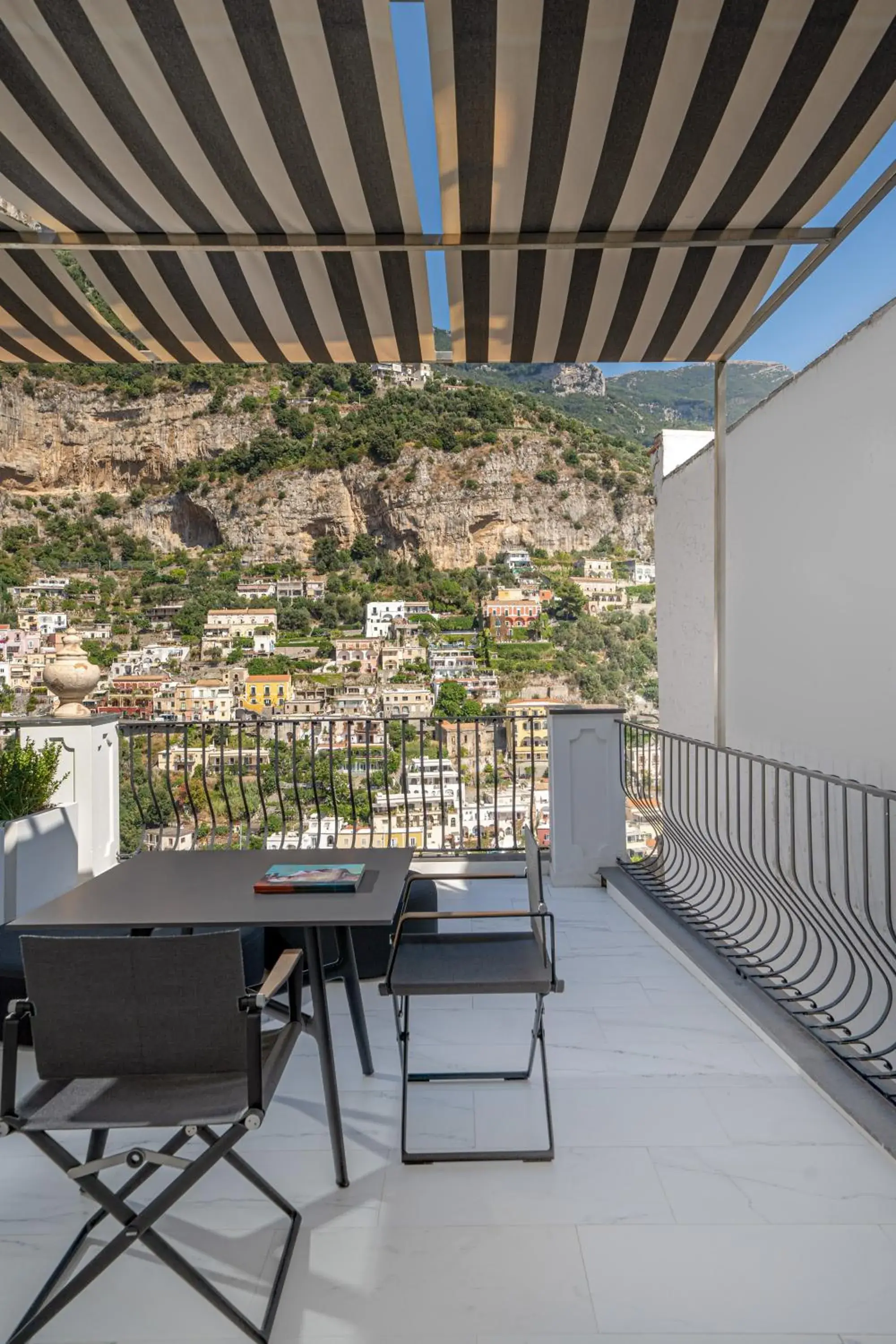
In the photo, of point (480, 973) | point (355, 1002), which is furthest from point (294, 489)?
point (480, 973)

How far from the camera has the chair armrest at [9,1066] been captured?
4.91 ft

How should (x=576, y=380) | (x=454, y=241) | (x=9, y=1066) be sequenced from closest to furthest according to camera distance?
(x=9, y=1066) → (x=454, y=241) → (x=576, y=380)

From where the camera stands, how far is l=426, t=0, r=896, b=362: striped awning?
1.99 meters

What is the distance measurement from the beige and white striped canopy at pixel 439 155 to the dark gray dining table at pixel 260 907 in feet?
7.33

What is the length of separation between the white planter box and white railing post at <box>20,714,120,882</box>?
0.33 metres

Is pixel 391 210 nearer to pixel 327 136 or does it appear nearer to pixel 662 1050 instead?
pixel 327 136

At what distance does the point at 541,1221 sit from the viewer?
190cm

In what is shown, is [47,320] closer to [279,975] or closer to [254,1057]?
[279,975]

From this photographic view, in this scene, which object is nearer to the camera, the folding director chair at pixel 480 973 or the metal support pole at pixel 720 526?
the folding director chair at pixel 480 973

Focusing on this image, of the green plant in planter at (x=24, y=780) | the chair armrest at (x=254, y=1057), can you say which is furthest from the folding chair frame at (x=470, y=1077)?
the green plant in planter at (x=24, y=780)

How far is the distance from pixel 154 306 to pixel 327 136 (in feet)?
4.42

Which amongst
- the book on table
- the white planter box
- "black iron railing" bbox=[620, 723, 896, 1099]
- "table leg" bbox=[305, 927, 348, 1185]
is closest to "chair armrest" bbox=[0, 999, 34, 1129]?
"table leg" bbox=[305, 927, 348, 1185]

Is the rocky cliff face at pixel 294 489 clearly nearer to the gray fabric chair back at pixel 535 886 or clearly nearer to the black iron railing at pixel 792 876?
the black iron railing at pixel 792 876

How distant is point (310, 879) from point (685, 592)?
512cm
